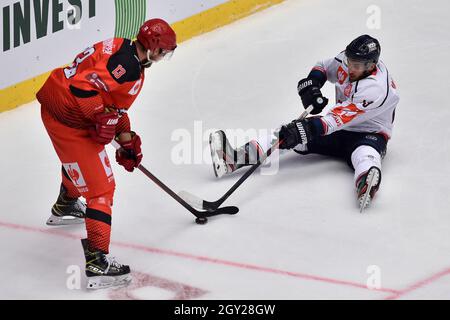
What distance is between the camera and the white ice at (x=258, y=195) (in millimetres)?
4449

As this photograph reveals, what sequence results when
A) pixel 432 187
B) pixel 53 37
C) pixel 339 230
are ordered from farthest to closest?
pixel 53 37
pixel 432 187
pixel 339 230

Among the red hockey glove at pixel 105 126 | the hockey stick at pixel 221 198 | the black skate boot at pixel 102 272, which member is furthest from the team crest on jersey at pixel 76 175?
the hockey stick at pixel 221 198

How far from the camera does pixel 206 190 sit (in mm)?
5492

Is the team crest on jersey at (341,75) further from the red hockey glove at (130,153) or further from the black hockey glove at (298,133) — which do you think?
the red hockey glove at (130,153)

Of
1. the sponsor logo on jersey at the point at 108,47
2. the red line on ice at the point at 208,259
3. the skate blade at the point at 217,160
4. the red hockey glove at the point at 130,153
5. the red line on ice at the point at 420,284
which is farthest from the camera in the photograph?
the skate blade at the point at 217,160

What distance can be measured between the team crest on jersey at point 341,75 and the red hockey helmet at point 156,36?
4.66ft

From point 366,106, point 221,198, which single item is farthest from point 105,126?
point 366,106

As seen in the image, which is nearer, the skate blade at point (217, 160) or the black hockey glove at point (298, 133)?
the black hockey glove at point (298, 133)

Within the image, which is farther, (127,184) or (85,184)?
(127,184)

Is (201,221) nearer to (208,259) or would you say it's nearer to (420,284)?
(208,259)

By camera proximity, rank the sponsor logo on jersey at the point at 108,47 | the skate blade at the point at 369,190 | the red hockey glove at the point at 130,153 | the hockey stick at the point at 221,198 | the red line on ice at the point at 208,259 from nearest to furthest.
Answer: the red line on ice at the point at 208,259
the sponsor logo on jersey at the point at 108,47
the red hockey glove at the point at 130,153
the skate blade at the point at 369,190
the hockey stick at the point at 221,198

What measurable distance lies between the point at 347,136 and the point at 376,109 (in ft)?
0.83

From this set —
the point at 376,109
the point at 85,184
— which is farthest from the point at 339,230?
the point at 85,184
